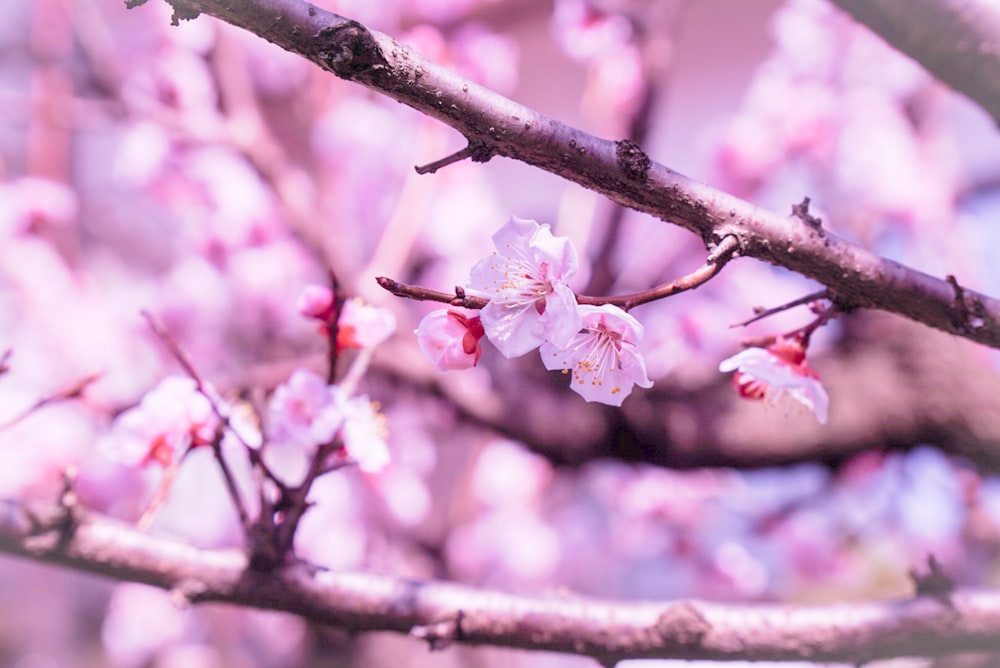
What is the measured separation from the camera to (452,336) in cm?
38

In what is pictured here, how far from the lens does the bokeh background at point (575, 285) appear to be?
102 centimetres

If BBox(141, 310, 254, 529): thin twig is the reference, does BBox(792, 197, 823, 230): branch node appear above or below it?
Result: above

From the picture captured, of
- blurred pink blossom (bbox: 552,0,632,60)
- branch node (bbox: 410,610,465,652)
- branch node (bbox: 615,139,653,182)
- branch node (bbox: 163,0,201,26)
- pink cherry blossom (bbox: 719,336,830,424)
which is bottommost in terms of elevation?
branch node (bbox: 410,610,465,652)

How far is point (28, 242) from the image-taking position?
167cm

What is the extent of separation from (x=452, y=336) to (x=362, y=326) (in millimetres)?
145

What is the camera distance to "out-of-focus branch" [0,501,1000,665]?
1.70 feet

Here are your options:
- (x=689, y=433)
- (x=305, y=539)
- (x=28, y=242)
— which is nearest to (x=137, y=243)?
(x=28, y=242)

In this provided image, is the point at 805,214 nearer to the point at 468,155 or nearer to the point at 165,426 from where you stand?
the point at 468,155

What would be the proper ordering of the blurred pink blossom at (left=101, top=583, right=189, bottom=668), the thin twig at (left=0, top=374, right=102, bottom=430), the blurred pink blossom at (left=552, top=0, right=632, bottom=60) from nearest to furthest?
the thin twig at (left=0, top=374, right=102, bottom=430) < the blurred pink blossom at (left=552, top=0, right=632, bottom=60) < the blurred pink blossom at (left=101, top=583, right=189, bottom=668)

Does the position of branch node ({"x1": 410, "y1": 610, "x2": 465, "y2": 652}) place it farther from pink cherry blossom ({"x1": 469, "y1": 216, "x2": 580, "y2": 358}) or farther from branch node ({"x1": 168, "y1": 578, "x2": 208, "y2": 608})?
pink cherry blossom ({"x1": 469, "y1": 216, "x2": 580, "y2": 358})

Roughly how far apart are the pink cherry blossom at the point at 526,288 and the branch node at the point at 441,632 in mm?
281

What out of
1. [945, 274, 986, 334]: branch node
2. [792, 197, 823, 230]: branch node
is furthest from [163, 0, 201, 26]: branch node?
[945, 274, 986, 334]: branch node

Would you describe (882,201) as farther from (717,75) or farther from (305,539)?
(305,539)

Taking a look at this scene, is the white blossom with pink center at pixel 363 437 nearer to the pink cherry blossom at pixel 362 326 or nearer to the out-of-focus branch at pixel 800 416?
the pink cherry blossom at pixel 362 326
